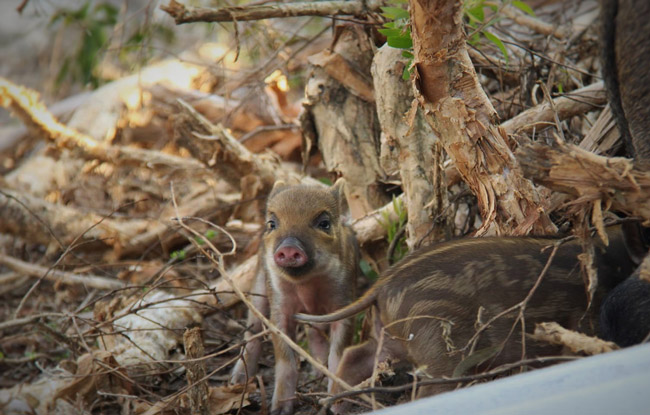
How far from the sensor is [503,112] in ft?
14.3

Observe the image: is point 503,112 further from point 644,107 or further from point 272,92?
point 272,92

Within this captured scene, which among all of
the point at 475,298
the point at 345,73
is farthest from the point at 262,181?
the point at 475,298

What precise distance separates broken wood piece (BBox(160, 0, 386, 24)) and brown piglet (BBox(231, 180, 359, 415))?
36.7 inches

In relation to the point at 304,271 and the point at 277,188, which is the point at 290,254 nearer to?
the point at 304,271

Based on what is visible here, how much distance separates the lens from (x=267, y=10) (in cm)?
372

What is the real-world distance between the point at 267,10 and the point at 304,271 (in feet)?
4.39

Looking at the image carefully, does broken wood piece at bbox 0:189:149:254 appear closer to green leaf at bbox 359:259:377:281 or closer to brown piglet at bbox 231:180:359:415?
brown piglet at bbox 231:180:359:415

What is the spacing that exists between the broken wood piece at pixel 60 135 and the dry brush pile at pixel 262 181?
0.05ft

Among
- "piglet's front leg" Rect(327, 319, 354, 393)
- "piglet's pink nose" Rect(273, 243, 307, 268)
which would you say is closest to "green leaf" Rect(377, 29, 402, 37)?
"piglet's pink nose" Rect(273, 243, 307, 268)

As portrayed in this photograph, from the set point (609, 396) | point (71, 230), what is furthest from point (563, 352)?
point (71, 230)

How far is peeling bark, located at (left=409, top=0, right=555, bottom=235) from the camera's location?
2.75 metres

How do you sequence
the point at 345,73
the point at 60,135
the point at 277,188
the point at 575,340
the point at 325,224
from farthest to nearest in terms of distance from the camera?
1. the point at 60,135
2. the point at 345,73
3. the point at 277,188
4. the point at 325,224
5. the point at 575,340

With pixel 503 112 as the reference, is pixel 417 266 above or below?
below

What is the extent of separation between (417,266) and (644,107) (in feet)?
3.84
